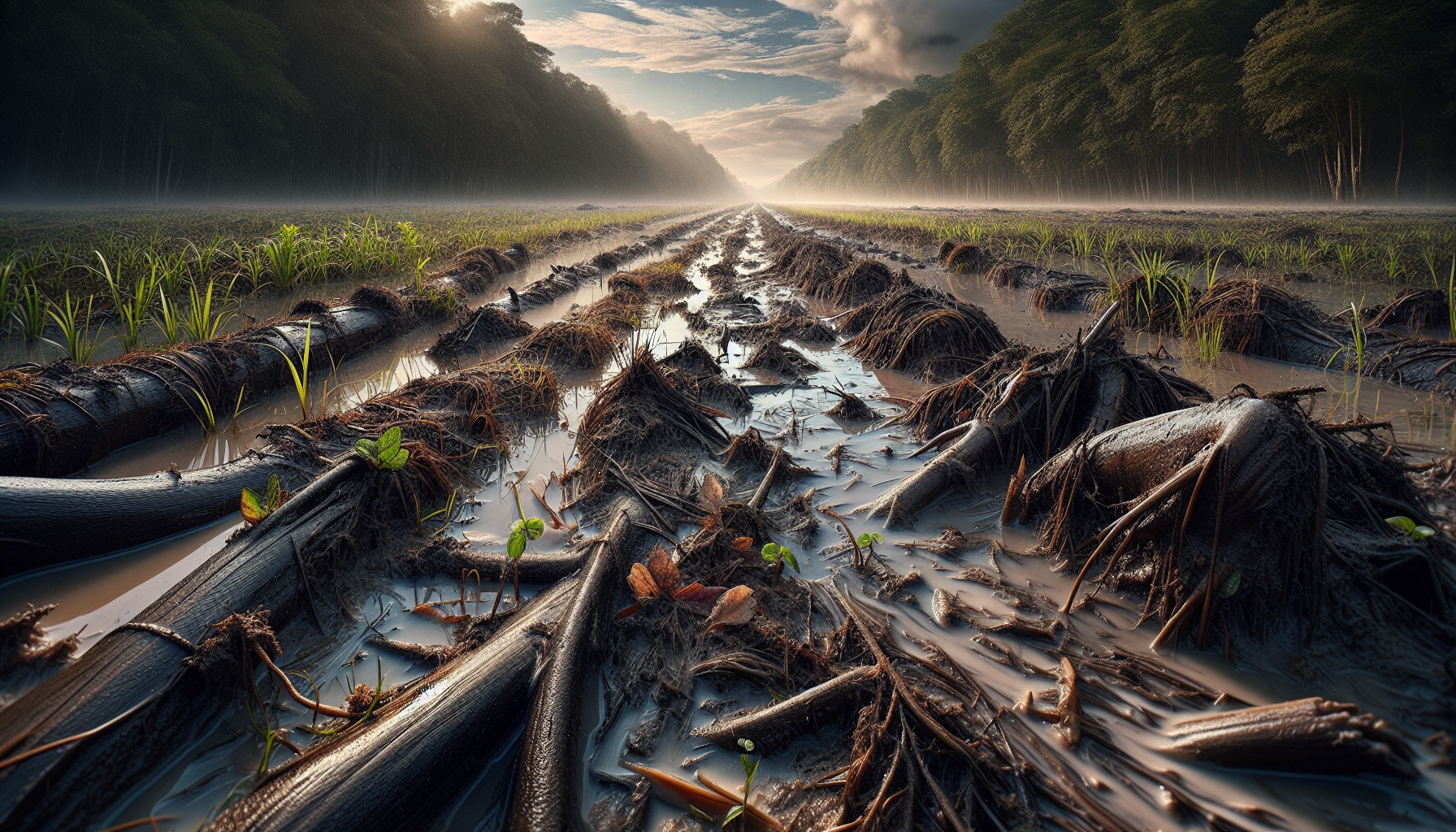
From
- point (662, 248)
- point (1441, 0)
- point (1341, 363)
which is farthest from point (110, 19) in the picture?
point (1441, 0)

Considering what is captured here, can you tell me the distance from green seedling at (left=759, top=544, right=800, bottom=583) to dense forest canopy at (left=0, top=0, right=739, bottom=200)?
4230 centimetres

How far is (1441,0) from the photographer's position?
22.9m

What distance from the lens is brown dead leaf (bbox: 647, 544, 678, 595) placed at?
183 centimetres

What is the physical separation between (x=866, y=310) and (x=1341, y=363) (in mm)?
3994

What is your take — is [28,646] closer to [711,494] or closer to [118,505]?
[118,505]

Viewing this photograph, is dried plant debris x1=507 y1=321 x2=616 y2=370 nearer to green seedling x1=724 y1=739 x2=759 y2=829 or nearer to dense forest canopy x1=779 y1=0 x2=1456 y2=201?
green seedling x1=724 y1=739 x2=759 y2=829

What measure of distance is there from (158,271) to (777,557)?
765 centimetres

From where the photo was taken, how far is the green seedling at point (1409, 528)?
5.20 ft

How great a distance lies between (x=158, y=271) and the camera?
5.87 m

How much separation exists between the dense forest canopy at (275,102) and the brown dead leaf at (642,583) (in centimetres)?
4203

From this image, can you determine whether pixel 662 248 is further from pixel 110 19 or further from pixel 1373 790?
pixel 110 19

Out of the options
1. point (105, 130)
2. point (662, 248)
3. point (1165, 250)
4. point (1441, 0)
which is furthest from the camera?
point (105, 130)

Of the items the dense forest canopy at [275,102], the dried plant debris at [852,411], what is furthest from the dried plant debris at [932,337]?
the dense forest canopy at [275,102]

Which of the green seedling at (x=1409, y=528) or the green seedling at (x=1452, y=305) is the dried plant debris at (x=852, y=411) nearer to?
the green seedling at (x=1409, y=528)
